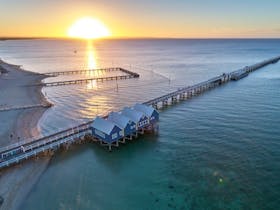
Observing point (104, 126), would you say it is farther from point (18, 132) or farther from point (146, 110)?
point (18, 132)

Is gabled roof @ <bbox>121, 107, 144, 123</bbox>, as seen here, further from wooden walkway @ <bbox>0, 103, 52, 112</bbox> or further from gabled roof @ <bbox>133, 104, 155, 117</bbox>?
wooden walkway @ <bbox>0, 103, 52, 112</bbox>

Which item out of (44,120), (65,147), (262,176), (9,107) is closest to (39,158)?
(65,147)

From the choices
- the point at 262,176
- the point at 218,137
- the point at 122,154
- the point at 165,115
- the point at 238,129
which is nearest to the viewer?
the point at 262,176

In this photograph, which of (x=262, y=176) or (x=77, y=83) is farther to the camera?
(x=77, y=83)

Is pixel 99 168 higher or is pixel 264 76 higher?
pixel 264 76

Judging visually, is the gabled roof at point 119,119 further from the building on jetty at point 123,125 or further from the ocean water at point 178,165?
the ocean water at point 178,165

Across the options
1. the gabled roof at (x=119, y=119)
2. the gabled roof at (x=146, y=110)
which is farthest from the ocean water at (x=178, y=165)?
the gabled roof at (x=146, y=110)

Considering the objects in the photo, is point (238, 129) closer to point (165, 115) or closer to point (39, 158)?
point (165, 115)
